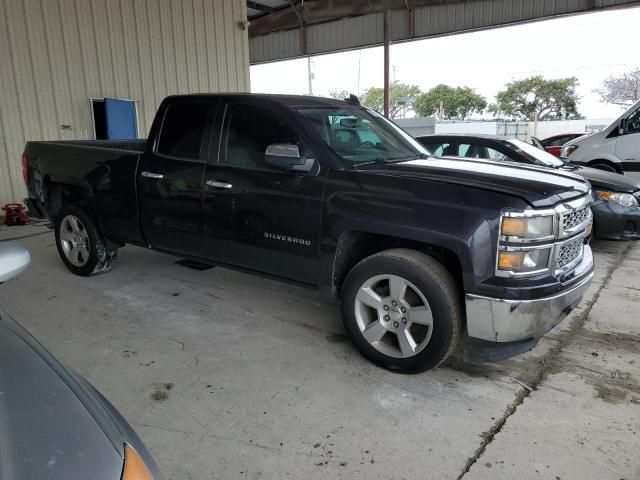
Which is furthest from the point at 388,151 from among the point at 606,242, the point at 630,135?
the point at 630,135

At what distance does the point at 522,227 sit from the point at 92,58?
31.3 feet

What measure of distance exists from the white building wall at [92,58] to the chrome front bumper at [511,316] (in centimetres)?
884

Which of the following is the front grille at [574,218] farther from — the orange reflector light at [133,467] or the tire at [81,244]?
the tire at [81,244]

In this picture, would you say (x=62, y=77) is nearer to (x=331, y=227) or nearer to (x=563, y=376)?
(x=331, y=227)

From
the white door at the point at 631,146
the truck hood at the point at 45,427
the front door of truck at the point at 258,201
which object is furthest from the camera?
the white door at the point at 631,146

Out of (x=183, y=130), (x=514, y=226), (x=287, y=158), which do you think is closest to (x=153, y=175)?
(x=183, y=130)

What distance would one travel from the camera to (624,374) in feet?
11.0

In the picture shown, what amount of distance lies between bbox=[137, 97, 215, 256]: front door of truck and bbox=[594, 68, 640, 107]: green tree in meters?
50.7

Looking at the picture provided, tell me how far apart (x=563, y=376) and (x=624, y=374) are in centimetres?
42

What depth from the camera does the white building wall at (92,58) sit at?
867 centimetres

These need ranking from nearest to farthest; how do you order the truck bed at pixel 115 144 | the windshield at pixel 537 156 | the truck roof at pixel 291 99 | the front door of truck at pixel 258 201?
the front door of truck at pixel 258 201 < the truck roof at pixel 291 99 < the truck bed at pixel 115 144 < the windshield at pixel 537 156

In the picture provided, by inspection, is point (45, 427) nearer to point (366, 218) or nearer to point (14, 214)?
point (366, 218)

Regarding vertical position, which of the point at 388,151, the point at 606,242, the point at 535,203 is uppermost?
the point at 388,151

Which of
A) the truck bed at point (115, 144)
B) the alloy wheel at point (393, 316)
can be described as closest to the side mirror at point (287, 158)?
the alloy wheel at point (393, 316)
